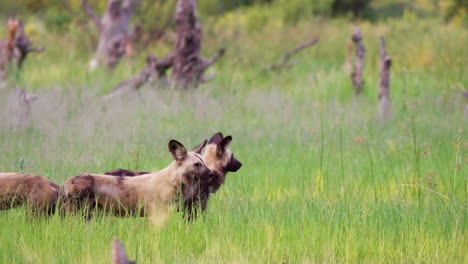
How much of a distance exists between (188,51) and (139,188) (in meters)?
8.59

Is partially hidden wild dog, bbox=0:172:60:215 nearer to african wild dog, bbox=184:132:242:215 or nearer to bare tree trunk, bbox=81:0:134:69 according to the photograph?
african wild dog, bbox=184:132:242:215

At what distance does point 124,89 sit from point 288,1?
71.8ft

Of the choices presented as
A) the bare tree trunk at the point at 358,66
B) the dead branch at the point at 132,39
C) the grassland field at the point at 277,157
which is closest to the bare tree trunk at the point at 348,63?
the grassland field at the point at 277,157

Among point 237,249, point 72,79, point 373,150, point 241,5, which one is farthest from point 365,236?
point 241,5

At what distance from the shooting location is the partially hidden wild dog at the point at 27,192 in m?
6.12

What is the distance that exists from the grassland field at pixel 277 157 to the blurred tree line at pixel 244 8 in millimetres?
4752

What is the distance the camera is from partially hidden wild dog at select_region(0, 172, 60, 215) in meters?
6.12

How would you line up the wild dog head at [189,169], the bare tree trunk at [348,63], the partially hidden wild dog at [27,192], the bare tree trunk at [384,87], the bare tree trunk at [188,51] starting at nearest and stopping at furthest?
the partially hidden wild dog at [27,192] < the wild dog head at [189,169] < the bare tree trunk at [384,87] < the bare tree trunk at [188,51] < the bare tree trunk at [348,63]

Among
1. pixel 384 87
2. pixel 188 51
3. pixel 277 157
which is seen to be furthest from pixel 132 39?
pixel 277 157

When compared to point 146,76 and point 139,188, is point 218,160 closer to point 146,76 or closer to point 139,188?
point 139,188

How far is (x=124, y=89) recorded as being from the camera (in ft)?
45.6

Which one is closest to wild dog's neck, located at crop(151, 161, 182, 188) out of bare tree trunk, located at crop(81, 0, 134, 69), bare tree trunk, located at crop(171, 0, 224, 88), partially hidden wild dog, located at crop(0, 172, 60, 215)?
partially hidden wild dog, located at crop(0, 172, 60, 215)

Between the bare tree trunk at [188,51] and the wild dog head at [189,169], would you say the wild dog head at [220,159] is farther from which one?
the bare tree trunk at [188,51]

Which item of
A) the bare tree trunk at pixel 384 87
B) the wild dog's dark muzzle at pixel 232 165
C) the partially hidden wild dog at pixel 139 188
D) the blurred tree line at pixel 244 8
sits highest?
the blurred tree line at pixel 244 8
